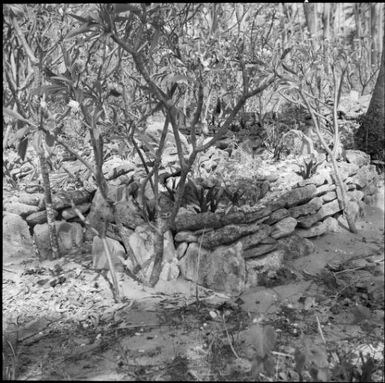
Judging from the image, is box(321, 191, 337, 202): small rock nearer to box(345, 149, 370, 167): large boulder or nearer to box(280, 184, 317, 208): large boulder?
box(280, 184, 317, 208): large boulder

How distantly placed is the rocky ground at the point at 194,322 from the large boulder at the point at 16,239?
0.40ft

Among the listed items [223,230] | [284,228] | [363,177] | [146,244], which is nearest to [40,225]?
[146,244]

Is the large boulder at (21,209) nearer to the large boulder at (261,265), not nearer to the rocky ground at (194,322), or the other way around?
the rocky ground at (194,322)

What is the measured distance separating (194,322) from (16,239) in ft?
5.59

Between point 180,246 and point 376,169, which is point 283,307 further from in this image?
point 376,169

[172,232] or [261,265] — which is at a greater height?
[172,232]

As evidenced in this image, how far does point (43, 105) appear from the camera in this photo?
2.59 metres

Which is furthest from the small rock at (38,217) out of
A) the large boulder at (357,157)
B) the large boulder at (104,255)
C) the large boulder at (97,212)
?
the large boulder at (357,157)

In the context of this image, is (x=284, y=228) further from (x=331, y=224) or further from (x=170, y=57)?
(x=170, y=57)

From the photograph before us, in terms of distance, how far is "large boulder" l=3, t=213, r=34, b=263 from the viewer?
3523mm

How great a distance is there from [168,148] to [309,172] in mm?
1328

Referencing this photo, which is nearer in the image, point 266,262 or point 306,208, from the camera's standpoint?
point 266,262

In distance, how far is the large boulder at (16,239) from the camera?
3.52 metres

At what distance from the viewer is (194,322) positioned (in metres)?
2.55
